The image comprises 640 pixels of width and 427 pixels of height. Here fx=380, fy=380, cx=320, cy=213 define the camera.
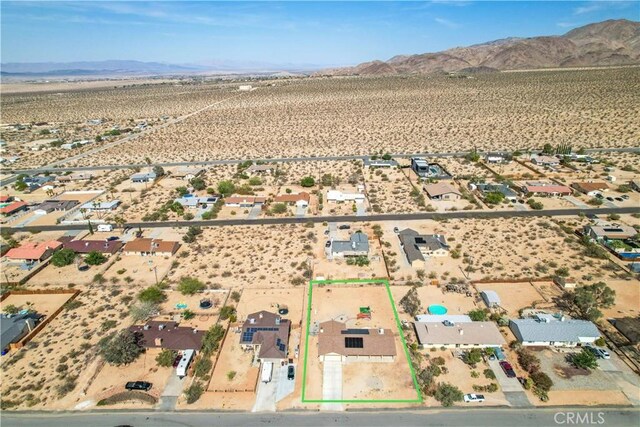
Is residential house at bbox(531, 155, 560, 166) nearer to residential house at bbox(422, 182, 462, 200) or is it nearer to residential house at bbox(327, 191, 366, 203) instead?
residential house at bbox(422, 182, 462, 200)

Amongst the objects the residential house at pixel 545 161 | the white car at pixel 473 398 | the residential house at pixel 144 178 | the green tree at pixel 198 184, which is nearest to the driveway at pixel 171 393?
the white car at pixel 473 398

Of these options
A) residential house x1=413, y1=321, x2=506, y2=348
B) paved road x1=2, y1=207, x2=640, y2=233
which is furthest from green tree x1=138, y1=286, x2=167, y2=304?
residential house x1=413, y1=321, x2=506, y2=348

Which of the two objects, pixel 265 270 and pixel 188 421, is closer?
pixel 188 421

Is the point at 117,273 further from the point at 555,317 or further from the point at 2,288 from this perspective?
the point at 555,317

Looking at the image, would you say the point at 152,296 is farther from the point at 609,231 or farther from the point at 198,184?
the point at 609,231

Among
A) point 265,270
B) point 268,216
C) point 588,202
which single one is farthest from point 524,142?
point 265,270

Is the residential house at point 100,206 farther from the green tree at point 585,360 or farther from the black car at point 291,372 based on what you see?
the green tree at point 585,360
